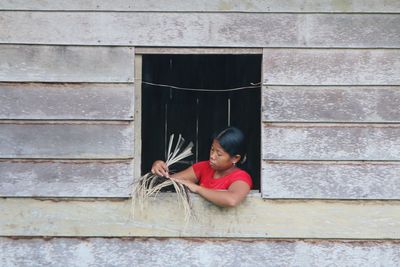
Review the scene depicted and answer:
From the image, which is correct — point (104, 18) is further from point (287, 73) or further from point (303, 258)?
point (303, 258)

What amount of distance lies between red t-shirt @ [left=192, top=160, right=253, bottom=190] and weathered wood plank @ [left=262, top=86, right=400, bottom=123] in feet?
1.21

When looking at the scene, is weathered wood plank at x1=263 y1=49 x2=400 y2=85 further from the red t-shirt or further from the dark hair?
the red t-shirt

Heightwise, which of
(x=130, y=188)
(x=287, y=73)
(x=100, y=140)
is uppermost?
(x=287, y=73)

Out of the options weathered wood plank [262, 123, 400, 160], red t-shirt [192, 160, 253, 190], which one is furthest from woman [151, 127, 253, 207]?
weathered wood plank [262, 123, 400, 160]

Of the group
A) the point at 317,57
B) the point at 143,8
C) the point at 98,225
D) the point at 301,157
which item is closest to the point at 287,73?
the point at 317,57

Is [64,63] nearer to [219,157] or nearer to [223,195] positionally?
[219,157]

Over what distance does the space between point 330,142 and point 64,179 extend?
150cm

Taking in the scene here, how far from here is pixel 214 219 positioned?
3.97 m

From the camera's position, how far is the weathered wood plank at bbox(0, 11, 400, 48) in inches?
155

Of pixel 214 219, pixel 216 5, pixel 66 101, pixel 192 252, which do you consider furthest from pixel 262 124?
pixel 66 101

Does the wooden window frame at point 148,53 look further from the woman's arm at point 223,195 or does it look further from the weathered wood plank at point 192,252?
the weathered wood plank at point 192,252

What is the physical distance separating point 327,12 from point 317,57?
0.85ft

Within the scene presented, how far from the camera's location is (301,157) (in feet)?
13.0

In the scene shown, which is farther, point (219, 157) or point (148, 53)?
point (219, 157)
